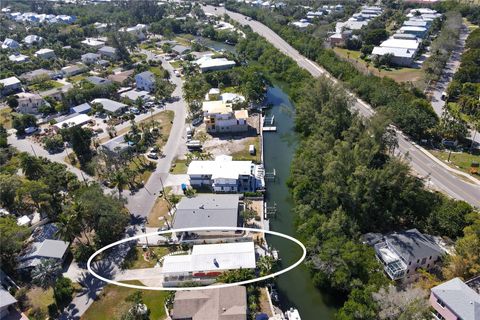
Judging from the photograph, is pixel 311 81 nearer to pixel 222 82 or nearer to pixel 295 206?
pixel 222 82

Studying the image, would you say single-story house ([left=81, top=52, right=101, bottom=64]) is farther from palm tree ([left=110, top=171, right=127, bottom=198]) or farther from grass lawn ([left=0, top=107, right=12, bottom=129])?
palm tree ([left=110, top=171, right=127, bottom=198])

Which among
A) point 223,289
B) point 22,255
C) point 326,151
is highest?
point 326,151

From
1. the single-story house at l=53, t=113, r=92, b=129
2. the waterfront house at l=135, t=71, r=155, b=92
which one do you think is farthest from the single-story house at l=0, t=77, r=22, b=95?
the waterfront house at l=135, t=71, r=155, b=92

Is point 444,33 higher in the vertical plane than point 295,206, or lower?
higher

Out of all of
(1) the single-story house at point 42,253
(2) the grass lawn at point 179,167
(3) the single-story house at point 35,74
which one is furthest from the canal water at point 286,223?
(3) the single-story house at point 35,74

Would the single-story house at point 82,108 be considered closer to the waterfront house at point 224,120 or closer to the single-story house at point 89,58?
the waterfront house at point 224,120

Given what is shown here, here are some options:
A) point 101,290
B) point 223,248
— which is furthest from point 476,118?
point 101,290
